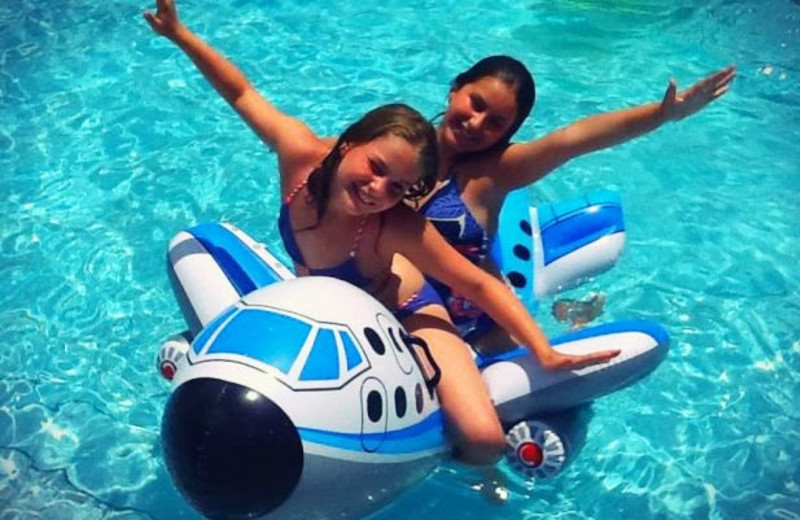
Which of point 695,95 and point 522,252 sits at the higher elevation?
point 695,95

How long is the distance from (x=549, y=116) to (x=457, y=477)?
282cm

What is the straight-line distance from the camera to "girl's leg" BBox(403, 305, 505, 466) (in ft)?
10.4

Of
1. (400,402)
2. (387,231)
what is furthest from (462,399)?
(387,231)

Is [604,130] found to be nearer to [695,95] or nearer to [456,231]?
[695,95]

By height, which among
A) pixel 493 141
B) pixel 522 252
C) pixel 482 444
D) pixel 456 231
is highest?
pixel 493 141

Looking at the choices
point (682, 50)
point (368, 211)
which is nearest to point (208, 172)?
point (368, 211)

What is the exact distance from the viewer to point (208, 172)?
17.3ft

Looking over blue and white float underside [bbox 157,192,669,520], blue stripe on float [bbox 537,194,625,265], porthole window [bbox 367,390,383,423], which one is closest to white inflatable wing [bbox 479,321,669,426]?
blue and white float underside [bbox 157,192,669,520]

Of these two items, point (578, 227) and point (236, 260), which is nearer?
point (236, 260)

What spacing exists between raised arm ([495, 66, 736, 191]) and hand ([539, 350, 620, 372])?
73cm

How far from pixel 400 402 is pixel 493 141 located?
3.52 ft

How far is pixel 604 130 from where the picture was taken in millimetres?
3459

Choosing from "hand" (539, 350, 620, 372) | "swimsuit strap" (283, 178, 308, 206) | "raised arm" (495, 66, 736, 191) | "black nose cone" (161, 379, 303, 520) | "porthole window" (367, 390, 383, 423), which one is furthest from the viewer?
"raised arm" (495, 66, 736, 191)

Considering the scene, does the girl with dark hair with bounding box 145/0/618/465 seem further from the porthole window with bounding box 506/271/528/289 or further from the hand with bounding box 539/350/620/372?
the porthole window with bounding box 506/271/528/289
